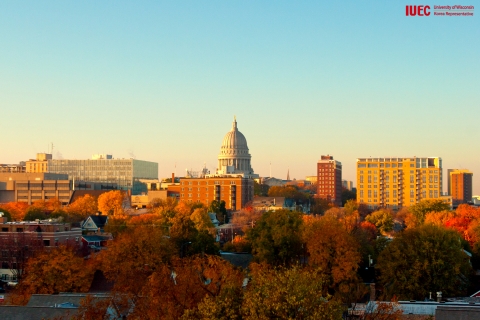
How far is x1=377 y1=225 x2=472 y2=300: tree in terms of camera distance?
5425 cm

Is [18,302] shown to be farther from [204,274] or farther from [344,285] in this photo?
[344,285]

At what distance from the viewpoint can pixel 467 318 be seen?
105 ft

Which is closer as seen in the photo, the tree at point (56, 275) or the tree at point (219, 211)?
the tree at point (56, 275)

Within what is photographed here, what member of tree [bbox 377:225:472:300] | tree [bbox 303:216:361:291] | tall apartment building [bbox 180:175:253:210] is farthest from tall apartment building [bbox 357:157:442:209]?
tree [bbox 303:216:361:291]

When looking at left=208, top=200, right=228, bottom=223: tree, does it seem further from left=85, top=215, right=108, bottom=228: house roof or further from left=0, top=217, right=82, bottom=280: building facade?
left=0, top=217, right=82, bottom=280: building facade

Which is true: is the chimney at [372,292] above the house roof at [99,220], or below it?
below

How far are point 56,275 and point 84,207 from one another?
83261mm

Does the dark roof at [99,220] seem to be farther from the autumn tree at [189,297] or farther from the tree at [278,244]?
the autumn tree at [189,297]

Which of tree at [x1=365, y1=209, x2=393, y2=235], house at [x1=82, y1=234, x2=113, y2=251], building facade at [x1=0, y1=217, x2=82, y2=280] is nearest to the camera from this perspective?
building facade at [x1=0, y1=217, x2=82, y2=280]

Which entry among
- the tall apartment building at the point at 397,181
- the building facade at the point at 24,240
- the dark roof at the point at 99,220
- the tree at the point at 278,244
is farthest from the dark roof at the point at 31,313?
the tall apartment building at the point at 397,181

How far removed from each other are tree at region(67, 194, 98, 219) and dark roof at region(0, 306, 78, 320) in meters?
90.4

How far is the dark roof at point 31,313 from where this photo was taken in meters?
38.1

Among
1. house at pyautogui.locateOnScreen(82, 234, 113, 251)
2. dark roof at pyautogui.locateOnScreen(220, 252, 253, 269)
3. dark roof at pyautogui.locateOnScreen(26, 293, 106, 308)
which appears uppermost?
house at pyautogui.locateOnScreen(82, 234, 113, 251)

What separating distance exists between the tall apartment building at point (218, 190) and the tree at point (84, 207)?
71.1 ft
